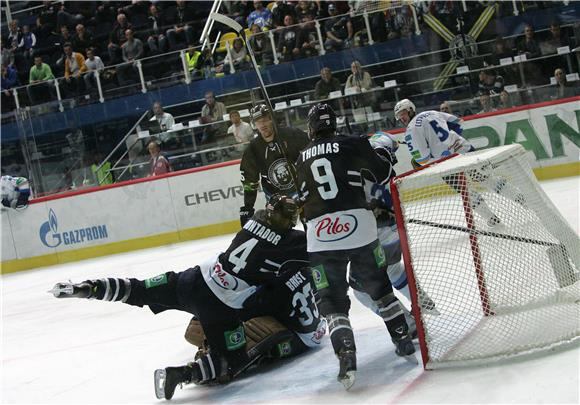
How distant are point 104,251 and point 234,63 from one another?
114 inches

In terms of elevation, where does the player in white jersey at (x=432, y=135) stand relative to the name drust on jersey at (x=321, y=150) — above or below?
below

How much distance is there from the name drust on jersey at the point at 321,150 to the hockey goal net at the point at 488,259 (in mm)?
309

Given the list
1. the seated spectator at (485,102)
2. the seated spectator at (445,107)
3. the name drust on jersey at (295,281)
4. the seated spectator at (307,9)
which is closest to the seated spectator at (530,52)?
the seated spectator at (485,102)

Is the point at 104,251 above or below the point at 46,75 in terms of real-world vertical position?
below

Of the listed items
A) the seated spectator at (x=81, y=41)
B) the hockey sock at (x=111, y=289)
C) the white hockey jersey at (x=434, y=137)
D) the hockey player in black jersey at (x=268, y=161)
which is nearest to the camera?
the hockey sock at (x=111, y=289)

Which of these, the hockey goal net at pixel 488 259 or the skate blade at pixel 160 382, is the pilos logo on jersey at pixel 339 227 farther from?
the skate blade at pixel 160 382

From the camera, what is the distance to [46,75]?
13453 mm

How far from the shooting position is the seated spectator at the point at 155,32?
508 inches

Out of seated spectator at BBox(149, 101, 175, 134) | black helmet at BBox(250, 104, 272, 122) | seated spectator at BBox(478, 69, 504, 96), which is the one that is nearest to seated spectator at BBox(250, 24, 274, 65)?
seated spectator at BBox(149, 101, 175, 134)

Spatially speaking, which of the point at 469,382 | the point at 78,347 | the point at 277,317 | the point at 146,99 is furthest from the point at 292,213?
the point at 146,99

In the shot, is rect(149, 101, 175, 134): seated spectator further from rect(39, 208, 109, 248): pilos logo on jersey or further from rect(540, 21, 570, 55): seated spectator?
rect(540, 21, 570, 55): seated spectator

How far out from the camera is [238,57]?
1093 cm

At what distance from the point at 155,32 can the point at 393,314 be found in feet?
34.6

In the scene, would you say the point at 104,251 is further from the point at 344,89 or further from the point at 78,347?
the point at 78,347
